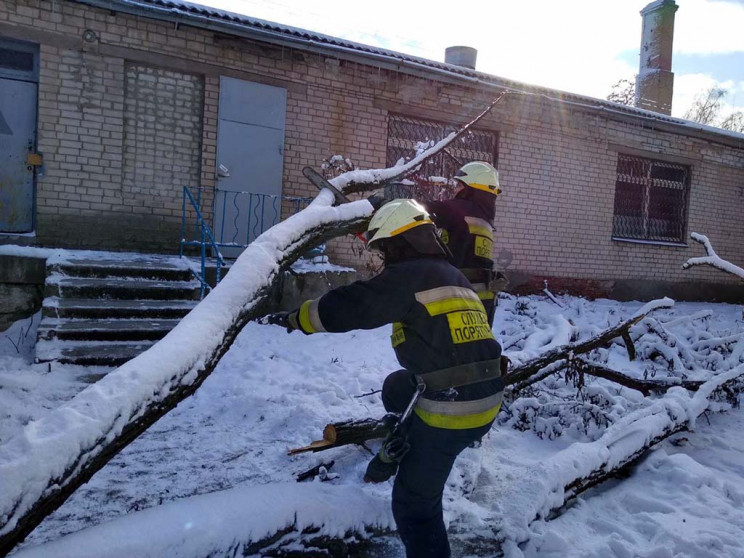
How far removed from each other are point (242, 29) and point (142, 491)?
5.55 metres

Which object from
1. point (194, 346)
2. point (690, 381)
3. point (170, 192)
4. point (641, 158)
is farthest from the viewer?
point (641, 158)

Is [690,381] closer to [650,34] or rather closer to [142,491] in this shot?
[142,491]

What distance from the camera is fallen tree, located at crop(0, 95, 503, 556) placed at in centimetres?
154

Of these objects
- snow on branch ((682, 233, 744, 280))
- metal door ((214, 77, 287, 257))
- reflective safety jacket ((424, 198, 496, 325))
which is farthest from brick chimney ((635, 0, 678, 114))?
reflective safety jacket ((424, 198, 496, 325))

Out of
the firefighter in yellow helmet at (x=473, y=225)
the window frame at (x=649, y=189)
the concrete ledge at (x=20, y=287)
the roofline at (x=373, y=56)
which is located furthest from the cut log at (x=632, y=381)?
the window frame at (x=649, y=189)

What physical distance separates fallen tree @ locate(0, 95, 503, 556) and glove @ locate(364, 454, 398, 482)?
1004 mm

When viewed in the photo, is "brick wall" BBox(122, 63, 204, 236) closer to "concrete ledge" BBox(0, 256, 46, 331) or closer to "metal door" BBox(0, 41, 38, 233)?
"metal door" BBox(0, 41, 38, 233)

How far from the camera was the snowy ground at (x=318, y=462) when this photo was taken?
2.19 metres

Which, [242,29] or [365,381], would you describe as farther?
[242,29]

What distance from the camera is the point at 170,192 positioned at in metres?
6.66

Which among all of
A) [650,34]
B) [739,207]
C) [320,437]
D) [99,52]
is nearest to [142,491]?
[320,437]

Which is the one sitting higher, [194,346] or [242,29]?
[242,29]

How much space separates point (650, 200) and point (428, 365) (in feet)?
32.6

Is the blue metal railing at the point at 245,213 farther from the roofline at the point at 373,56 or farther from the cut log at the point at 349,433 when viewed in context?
the cut log at the point at 349,433
